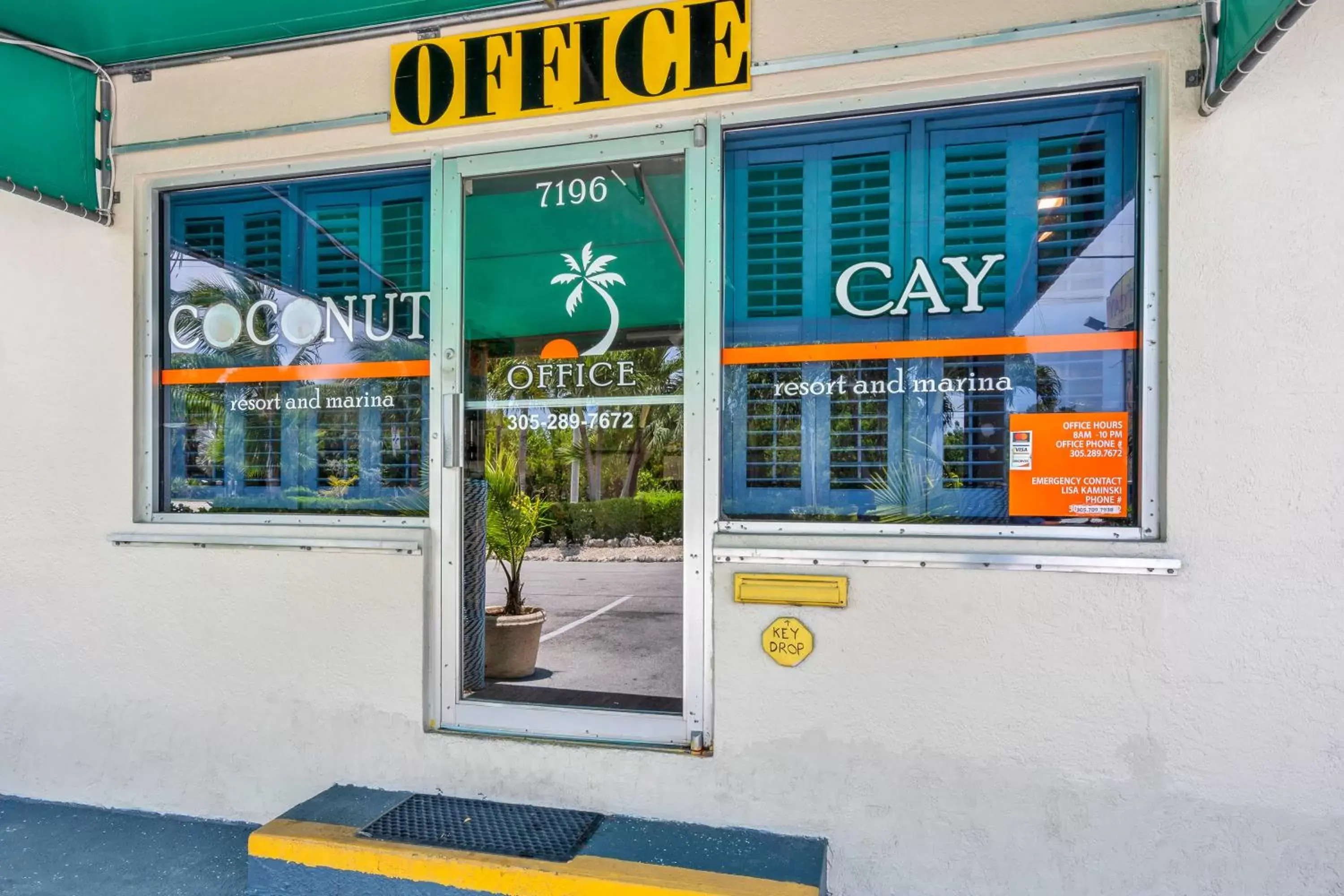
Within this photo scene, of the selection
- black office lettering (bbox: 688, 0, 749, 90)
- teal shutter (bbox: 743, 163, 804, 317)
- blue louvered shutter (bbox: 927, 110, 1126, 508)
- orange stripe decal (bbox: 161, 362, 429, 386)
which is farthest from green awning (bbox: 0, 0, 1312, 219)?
blue louvered shutter (bbox: 927, 110, 1126, 508)

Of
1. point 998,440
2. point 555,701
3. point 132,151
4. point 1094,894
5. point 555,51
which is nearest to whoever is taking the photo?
point 1094,894

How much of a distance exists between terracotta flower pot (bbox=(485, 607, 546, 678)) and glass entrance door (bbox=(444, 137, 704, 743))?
43 cm

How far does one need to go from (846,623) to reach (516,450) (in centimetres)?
148

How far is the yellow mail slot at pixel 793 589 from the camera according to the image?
2.55 meters

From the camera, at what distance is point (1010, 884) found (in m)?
2.44

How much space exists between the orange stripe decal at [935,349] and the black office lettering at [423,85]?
1.45m

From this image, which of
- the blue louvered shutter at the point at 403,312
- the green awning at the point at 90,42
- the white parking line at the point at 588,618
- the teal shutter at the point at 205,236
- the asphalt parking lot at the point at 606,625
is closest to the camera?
the green awning at the point at 90,42

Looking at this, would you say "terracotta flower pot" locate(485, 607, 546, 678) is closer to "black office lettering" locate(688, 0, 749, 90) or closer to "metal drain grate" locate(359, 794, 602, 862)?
"metal drain grate" locate(359, 794, 602, 862)

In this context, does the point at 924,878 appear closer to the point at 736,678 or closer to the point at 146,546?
the point at 736,678

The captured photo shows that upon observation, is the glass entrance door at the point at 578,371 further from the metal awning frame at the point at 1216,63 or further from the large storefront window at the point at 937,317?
the metal awning frame at the point at 1216,63

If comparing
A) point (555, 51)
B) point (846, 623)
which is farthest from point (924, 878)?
point (555, 51)

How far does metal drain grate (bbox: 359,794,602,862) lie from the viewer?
98.7 inches

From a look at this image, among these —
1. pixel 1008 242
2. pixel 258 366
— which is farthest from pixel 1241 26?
pixel 258 366

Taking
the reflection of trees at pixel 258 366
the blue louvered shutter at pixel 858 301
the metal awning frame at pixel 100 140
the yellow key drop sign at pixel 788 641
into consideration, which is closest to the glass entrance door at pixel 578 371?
the yellow key drop sign at pixel 788 641
